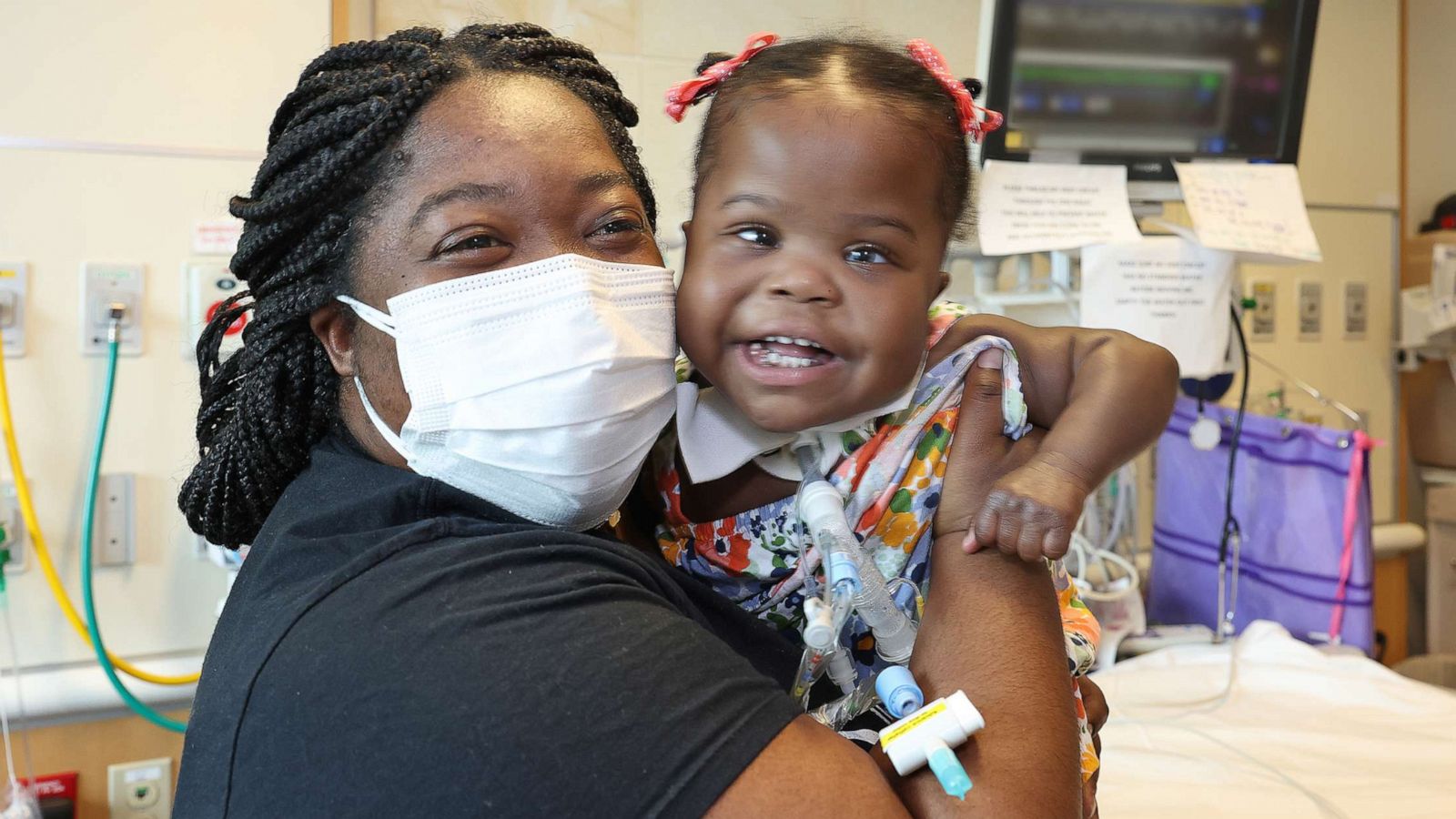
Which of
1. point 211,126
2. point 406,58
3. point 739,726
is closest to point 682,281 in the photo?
point 406,58

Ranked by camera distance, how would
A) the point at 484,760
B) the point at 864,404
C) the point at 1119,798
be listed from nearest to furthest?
the point at 484,760 → the point at 864,404 → the point at 1119,798

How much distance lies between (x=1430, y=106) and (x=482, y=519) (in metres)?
3.75

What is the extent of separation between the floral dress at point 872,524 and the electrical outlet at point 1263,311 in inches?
93.8

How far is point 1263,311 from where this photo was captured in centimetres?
312

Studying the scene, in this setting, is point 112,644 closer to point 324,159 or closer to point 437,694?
point 324,159

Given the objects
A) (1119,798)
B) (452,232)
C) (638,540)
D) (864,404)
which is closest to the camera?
(452,232)

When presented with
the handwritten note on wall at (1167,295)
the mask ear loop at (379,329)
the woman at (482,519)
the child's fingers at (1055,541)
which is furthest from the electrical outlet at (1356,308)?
the mask ear loop at (379,329)

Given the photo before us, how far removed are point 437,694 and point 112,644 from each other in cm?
180

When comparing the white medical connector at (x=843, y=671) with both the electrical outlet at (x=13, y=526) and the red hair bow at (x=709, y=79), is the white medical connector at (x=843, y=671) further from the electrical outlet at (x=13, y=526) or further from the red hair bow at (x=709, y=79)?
the electrical outlet at (x=13, y=526)

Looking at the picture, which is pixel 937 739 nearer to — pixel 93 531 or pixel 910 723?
pixel 910 723

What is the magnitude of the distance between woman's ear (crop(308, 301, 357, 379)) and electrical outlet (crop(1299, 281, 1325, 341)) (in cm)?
308

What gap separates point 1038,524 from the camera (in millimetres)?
917

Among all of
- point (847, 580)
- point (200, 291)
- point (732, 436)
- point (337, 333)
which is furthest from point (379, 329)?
point (200, 291)

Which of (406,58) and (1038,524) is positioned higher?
(406,58)
